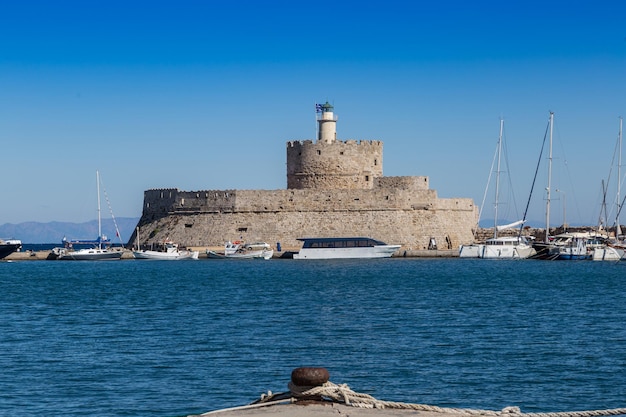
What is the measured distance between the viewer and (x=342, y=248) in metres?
50.4

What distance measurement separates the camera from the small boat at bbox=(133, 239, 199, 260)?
52188 mm

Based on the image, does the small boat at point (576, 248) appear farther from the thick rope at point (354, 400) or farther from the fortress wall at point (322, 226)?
the thick rope at point (354, 400)

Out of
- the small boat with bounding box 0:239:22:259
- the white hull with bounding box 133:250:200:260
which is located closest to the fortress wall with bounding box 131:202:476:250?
the white hull with bounding box 133:250:200:260

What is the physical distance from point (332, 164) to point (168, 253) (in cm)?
951

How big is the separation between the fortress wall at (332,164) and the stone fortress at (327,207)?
0.17ft

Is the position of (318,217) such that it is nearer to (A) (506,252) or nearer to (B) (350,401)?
(A) (506,252)

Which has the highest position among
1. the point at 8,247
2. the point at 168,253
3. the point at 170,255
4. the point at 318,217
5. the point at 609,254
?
the point at 318,217

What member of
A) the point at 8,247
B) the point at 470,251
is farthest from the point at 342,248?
the point at 8,247

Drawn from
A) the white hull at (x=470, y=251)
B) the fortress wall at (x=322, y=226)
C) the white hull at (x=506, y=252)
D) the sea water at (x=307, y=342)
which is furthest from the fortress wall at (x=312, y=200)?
the sea water at (x=307, y=342)

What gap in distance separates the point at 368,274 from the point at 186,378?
Answer: 25.9 m

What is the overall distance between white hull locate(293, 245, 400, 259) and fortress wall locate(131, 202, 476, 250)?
4.23ft

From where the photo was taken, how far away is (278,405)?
8.16 metres

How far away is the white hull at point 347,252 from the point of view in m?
50.0

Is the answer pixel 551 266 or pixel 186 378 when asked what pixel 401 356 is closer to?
pixel 186 378
